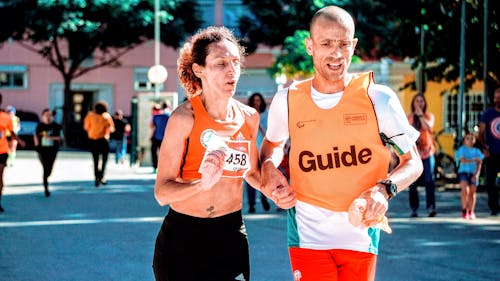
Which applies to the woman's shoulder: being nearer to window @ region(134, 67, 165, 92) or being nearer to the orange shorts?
the orange shorts

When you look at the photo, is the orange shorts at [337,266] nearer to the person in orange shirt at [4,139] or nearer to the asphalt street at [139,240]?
the asphalt street at [139,240]

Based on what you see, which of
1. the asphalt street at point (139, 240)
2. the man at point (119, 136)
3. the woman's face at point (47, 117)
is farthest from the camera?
the man at point (119, 136)

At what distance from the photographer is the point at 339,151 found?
15.8 ft

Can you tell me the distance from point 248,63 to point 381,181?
52.5 metres

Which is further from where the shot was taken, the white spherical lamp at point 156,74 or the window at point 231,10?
the window at point 231,10

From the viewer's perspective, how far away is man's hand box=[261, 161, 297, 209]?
4.82 meters

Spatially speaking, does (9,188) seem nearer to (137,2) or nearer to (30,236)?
(30,236)

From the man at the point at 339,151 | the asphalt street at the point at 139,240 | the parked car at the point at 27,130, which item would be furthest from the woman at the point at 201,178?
the parked car at the point at 27,130

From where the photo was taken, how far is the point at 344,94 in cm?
486

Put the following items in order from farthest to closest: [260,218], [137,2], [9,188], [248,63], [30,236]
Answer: [248,63]
[137,2]
[9,188]
[260,218]
[30,236]

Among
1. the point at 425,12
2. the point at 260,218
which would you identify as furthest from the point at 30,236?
the point at 425,12

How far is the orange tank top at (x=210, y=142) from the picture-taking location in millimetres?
4926

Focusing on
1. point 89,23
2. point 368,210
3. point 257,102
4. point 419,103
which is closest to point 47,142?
point 257,102

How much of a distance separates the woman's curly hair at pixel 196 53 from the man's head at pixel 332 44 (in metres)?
0.52
